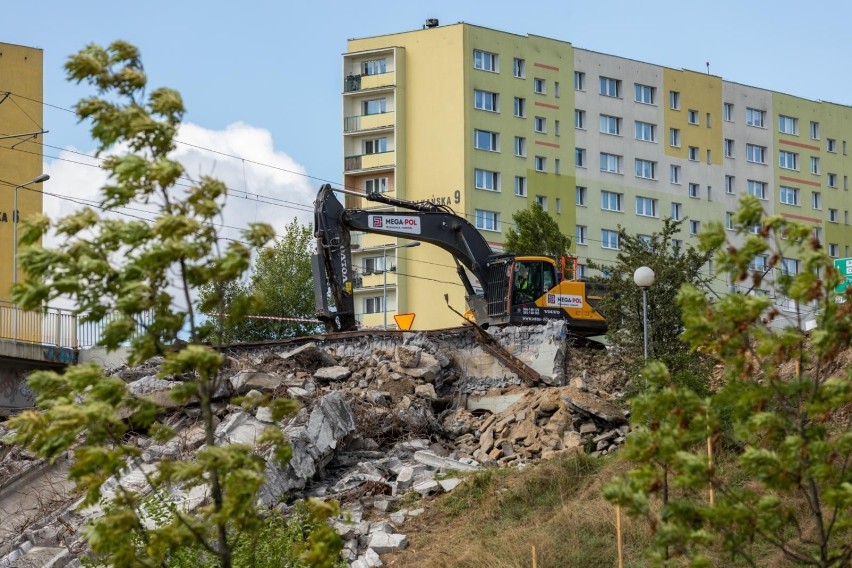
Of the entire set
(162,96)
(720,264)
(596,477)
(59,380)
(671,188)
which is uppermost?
(671,188)

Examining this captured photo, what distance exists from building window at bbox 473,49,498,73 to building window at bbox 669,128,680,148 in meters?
12.4

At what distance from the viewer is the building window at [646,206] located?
81.6 metres

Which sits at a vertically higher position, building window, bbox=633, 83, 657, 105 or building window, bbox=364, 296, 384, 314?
building window, bbox=633, 83, 657, 105

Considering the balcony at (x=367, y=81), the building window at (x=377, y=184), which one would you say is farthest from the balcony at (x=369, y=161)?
the balcony at (x=367, y=81)

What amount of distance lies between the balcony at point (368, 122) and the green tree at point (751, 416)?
62.6 metres

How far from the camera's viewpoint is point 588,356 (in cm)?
3481

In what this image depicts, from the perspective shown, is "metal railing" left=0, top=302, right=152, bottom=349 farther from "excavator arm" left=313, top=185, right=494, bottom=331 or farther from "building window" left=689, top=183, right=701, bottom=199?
"building window" left=689, top=183, right=701, bottom=199

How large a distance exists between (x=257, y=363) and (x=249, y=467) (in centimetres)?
2114

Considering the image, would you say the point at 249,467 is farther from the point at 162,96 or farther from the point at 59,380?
the point at 162,96

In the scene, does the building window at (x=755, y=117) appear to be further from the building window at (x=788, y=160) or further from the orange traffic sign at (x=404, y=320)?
the orange traffic sign at (x=404, y=320)

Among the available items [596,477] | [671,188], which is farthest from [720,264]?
[671,188]

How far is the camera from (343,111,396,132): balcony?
75.1m

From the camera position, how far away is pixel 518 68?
76.9 meters

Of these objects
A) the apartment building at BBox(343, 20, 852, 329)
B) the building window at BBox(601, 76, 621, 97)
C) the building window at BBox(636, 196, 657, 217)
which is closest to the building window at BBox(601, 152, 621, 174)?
the apartment building at BBox(343, 20, 852, 329)
